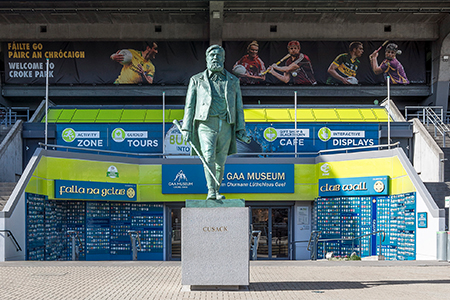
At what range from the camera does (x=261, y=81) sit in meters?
31.4

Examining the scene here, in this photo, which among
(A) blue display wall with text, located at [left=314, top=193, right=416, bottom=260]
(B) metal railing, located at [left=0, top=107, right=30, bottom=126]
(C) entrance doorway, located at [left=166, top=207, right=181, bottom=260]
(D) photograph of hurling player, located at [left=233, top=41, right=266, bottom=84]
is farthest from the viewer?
(D) photograph of hurling player, located at [left=233, top=41, right=266, bottom=84]

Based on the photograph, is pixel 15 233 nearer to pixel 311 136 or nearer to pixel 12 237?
pixel 12 237

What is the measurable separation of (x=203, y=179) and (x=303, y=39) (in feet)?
45.2

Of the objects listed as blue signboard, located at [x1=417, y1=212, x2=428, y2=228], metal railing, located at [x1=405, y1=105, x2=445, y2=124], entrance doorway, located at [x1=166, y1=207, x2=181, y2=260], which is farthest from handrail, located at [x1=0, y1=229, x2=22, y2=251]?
metal railing, located at [x1=405, y1=105, x2=445, y2=124]

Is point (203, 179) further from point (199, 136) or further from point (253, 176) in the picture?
point (199, 136)

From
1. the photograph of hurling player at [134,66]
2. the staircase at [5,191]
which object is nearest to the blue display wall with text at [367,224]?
the staircase at [5,191]

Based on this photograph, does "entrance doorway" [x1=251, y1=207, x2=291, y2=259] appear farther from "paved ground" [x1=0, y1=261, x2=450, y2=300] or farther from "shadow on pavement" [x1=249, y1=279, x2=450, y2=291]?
"shadow on pavement" [x1=249, y1=279, x2=450, y2=291]

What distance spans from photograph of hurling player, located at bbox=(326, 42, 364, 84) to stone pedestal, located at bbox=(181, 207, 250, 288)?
2436cm

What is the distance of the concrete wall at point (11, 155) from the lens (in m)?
23.1

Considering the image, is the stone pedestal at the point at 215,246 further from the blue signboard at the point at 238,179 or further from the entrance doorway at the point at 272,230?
the entrance doorway at the point at 272,230

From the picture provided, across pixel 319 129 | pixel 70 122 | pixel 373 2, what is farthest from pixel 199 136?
pixel 373 2

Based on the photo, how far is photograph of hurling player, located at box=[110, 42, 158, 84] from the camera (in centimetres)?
3148

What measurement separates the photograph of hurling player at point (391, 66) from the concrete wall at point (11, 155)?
2002 cm

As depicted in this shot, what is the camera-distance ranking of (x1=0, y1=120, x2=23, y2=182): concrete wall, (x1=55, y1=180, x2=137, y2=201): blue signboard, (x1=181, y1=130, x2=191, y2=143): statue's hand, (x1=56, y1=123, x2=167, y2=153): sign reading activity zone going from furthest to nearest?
(x1=56, y1=123, x2=167, y2=153): sign reading activity zone
(x1=0, y1=120, x2=23, y2=182): concrete wall
(x1=55, y1=180, x2=137, y2=201): blue signboard
(x1=181, y1=130, x2=191, y2=143): statue's hand
